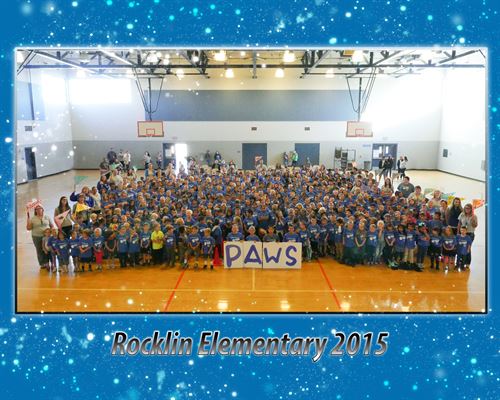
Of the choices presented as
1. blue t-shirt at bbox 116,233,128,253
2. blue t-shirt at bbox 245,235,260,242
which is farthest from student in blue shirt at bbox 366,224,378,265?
blue t-shirt at bbox 116,233,128,253

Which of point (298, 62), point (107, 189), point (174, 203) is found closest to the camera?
point (174, 203)

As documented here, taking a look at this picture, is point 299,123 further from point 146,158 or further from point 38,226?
point 38,226

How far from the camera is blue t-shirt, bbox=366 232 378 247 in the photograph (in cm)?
996

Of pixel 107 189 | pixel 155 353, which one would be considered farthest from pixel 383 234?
pixel 107 189

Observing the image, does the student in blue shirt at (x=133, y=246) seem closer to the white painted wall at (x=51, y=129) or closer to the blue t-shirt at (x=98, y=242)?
the blue t-shirt at (x=98, y=242)

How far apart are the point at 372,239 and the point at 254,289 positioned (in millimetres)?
3451

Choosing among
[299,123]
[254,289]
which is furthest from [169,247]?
[299,123]

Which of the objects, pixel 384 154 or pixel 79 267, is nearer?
pixel 79 267

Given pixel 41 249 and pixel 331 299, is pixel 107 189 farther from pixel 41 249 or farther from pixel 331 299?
pixel 331 299

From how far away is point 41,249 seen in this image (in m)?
9.80

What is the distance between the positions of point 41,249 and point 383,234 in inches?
335

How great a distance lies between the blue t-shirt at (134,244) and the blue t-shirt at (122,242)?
102mm

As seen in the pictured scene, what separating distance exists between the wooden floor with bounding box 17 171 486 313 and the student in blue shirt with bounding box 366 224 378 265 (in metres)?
0.43

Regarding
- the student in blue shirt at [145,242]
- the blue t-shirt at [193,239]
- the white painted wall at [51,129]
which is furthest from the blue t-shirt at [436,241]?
the white painted wall at [51,129]
